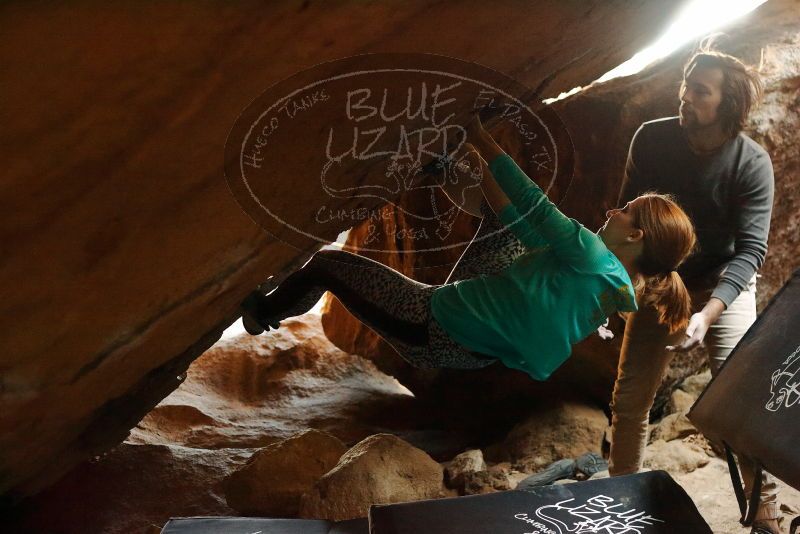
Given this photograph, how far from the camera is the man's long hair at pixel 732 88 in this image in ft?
8.24

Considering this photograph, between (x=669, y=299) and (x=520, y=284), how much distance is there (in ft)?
2.32

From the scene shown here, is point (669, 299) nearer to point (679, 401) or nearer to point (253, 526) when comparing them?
point (679, 401)

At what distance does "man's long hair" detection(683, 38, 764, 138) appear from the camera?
2512 millimetres

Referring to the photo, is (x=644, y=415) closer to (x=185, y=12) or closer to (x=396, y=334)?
(x=396, y=334)

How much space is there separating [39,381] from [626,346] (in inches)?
80.2

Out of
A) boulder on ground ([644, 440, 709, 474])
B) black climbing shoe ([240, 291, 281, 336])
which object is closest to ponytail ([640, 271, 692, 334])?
boulder on ground ([644, 440, 709, 474])

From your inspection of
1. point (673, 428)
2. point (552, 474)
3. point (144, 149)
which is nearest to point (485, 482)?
point (552, 474)

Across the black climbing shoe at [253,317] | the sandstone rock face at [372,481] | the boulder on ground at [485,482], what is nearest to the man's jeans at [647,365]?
the boulder on ground at [485,482]

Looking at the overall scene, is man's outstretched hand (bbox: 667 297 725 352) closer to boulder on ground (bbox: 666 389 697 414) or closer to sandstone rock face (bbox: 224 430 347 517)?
boulder on ground (bbox: 666 389 697 414)

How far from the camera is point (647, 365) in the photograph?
8.98 feet

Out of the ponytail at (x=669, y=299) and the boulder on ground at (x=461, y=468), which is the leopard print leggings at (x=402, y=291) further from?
the boulder on ground at (x=461, y=468)

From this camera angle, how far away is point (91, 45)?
1.24m

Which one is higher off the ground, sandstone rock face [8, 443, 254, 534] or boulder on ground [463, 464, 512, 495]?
sandstone rock face [8, 443, 254, 534]

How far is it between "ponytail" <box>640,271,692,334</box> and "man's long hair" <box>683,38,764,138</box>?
0.61 meters
